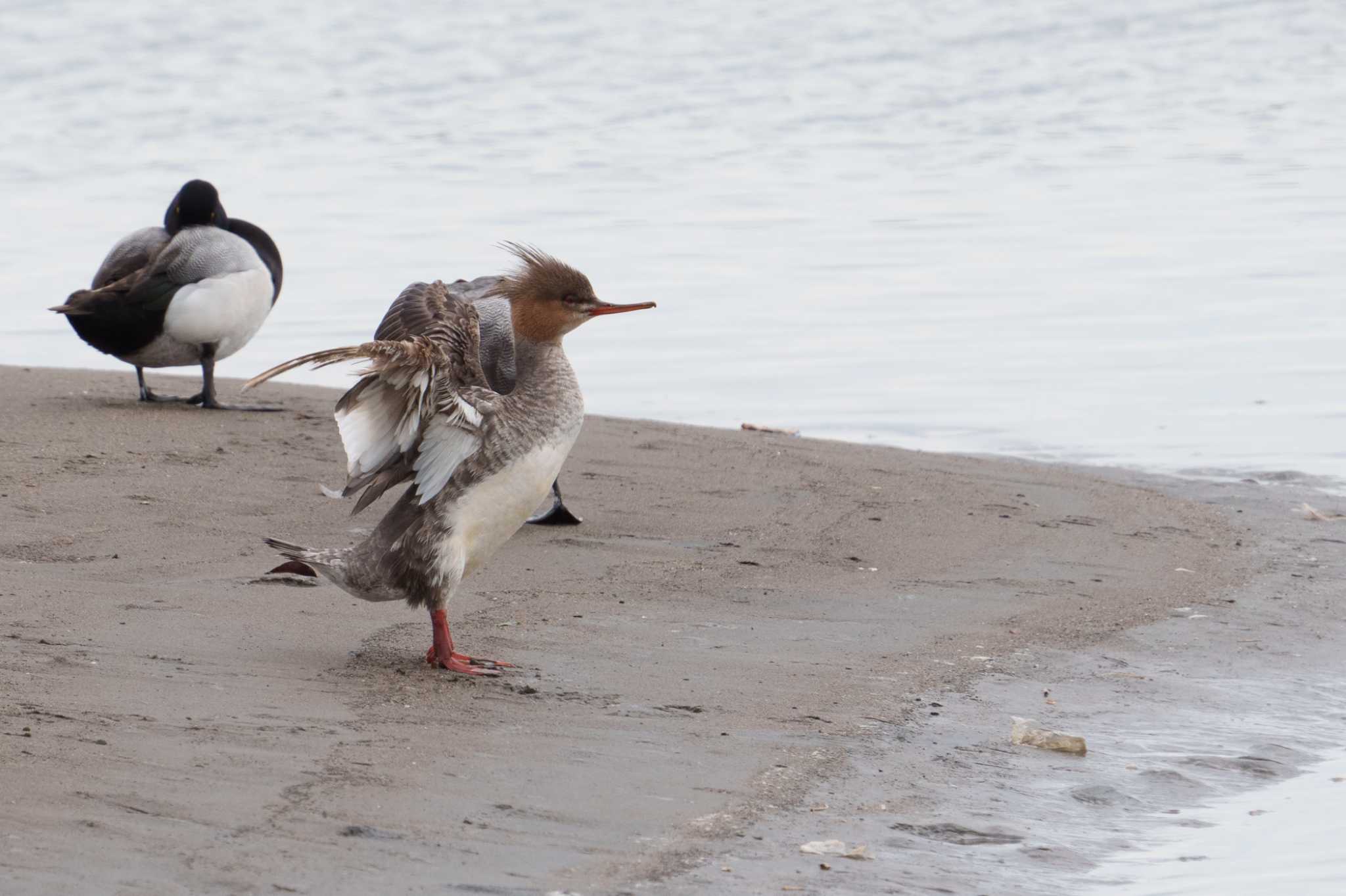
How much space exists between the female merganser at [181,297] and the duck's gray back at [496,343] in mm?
2108

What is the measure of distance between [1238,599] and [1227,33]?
998 inches

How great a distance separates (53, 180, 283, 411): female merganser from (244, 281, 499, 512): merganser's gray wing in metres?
4.03

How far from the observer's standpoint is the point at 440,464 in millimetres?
5246

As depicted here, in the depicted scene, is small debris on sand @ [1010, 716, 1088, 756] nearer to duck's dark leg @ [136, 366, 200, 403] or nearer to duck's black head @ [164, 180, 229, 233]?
duck's dark leg @ [136, 366, 200, 403]

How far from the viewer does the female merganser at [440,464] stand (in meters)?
5.18

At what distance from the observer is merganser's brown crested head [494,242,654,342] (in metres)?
5.71

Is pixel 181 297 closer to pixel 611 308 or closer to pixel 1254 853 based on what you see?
pixel 611 308

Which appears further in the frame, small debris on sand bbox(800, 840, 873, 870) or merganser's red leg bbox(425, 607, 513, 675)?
merganser's red leg bbox(425, 607, 513, 675)

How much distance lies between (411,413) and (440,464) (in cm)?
17

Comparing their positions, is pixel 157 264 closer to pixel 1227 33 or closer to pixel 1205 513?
pixel 1205 513

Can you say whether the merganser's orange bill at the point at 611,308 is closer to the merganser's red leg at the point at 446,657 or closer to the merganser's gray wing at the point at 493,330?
the merganser's gray wing at the point at 493,330

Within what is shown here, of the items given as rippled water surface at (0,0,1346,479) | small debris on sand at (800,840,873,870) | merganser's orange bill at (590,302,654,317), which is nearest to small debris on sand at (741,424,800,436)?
rippled water surface at (0,0,1346,479)

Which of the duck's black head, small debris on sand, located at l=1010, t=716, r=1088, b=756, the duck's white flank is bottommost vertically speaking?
small debris on sand, located at l=1010, t=716, r=1088, b=756

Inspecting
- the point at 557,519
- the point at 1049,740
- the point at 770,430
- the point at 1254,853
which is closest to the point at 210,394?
the point at 557,519
